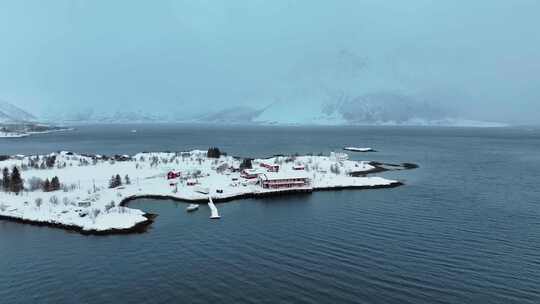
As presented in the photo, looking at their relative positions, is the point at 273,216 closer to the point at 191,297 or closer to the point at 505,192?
the point at 191,297

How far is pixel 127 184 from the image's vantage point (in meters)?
66.3

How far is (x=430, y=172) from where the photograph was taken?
82188mm

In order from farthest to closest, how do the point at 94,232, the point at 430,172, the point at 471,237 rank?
the point at 430,172, the point at 94,232, the point at 471,237

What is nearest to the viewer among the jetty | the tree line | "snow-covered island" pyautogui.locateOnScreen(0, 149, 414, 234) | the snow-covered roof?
"snow-covered island" pyautogui.locateOnScreen(0, 149, 414, 234)

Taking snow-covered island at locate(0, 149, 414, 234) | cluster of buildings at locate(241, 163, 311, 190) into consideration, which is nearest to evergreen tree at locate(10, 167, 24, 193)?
snow-covered island at locate(0, 149, 414, 234)

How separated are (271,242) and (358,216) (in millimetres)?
13776

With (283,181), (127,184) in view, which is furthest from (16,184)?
(283,181)

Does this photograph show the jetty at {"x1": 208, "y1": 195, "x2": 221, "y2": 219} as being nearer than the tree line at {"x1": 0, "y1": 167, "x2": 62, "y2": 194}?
Yes

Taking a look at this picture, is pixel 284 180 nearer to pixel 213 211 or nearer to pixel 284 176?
pixel 284 176

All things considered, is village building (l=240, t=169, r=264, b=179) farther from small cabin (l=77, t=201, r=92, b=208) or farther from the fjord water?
small cabin (l=77, t=201, r=92, b=208)

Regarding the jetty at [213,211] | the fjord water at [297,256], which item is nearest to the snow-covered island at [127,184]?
the jetty at [213,211]

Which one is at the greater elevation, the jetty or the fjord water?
the jetty

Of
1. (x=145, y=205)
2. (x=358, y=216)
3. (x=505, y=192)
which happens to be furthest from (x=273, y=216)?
(x=505, y=192)

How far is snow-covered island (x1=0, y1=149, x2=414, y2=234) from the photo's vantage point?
152 feet
